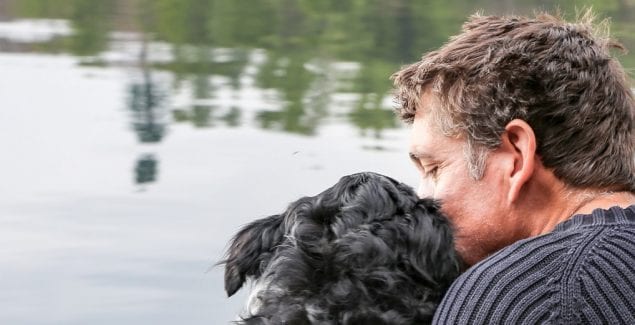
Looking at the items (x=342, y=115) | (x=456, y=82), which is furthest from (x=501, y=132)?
(x=342, y=115)

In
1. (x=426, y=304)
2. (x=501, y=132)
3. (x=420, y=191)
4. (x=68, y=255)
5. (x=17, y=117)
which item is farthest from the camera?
(x=17, y=117)

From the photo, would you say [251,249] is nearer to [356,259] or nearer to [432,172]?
[356,259]

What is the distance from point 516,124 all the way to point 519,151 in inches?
1.9

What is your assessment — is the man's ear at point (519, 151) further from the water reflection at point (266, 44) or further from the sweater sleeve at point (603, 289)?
the water reflection at point (266, 44)

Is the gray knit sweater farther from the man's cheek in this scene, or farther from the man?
the man's cheek

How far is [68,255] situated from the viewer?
4.23m

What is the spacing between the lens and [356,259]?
1.55m

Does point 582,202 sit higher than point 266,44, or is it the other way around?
point 582,202

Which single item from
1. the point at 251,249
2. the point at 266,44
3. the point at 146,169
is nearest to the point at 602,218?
the point at 251,249

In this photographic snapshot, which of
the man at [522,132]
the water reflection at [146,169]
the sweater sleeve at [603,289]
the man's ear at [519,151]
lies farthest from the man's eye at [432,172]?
the water reflection at [146,169]

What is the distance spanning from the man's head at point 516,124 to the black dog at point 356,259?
0.13 meters

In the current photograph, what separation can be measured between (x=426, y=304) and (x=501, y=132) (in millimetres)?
321

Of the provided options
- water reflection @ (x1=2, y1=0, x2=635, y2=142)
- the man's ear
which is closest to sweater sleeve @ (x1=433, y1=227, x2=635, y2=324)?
the man's ear

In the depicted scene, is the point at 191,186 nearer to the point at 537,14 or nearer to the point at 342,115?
the point at 342,115
